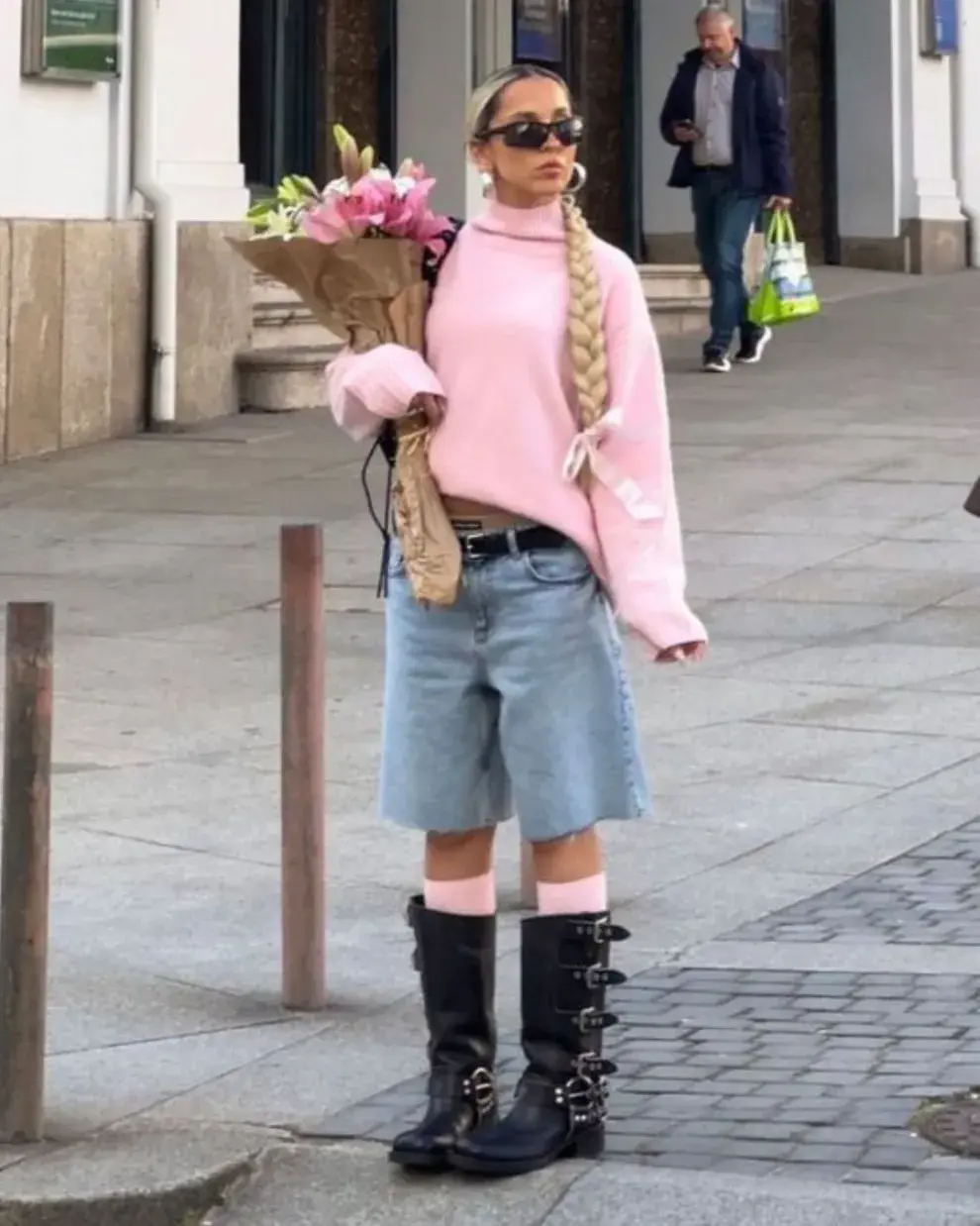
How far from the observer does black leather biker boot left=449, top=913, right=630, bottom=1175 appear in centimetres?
482

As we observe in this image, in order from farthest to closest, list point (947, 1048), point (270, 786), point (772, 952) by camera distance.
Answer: point (270, 786) < point (772, 952) < point (947, 1048)

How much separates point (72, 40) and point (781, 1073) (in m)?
10.4

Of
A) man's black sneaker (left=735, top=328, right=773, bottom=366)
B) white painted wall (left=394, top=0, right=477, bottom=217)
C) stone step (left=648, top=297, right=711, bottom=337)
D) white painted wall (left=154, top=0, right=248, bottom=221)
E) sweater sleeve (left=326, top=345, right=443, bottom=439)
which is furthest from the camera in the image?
white painted wall (left=394, top=0, right=477, bottom=217)

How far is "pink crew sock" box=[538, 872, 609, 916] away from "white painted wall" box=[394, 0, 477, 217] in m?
14.7

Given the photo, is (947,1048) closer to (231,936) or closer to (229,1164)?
(229,1164)

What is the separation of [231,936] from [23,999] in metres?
1.44

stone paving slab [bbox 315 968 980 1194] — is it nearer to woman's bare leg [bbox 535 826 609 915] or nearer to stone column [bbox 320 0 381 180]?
woman's bare leg [bbox 535 826 609 915]

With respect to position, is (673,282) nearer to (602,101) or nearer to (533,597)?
(602,101)

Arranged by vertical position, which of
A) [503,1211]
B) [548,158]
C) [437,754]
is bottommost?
[503,1211]

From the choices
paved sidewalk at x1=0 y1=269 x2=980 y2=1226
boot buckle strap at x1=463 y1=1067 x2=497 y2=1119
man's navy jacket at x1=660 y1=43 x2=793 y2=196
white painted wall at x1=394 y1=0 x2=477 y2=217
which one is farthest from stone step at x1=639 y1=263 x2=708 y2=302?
boot buckle strap at x1=463 y1=1067 x2=497 y2=1119

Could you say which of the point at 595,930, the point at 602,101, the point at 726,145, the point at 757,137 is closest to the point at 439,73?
the point at 602,101

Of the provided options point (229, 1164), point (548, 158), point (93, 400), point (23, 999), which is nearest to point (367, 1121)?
point (229, 1164)

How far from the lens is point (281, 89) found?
753 inches

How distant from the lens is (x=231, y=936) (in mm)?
6500
